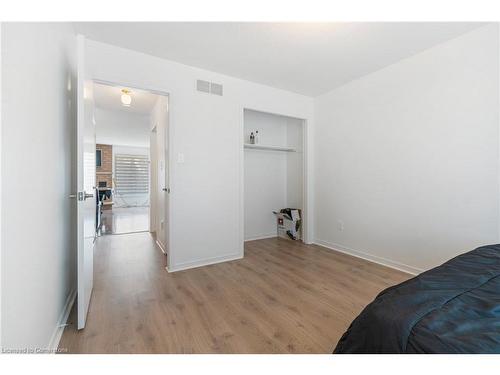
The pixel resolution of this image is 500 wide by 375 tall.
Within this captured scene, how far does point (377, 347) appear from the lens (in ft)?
2.37

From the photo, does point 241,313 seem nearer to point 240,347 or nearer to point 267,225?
point 240,347

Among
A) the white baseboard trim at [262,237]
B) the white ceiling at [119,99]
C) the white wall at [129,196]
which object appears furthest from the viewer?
the white wall at [129,196]

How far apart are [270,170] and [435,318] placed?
11.8 ft

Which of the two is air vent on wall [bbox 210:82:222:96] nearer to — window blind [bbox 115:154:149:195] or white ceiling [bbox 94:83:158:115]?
white ceiling [bbox 94:83:158:115]

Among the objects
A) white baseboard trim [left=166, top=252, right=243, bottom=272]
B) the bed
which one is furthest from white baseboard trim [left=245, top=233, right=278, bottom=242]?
the bed

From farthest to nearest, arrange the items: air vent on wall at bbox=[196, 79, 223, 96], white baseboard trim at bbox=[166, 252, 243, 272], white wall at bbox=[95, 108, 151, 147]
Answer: white wall at bbox=[95, 108, 151, 147] → air vent on wall at bbox=[196, 79, 223, 96] → white baseboard trim at bbox=[166, 252, 243, 272]

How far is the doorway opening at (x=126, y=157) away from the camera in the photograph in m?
3.46

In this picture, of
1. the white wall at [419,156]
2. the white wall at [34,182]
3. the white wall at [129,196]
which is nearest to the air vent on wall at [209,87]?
the white wall at [34,182]

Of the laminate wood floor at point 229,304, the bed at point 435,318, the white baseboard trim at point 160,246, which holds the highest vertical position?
the bed at point 435,318

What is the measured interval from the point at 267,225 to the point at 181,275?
2.03 meters

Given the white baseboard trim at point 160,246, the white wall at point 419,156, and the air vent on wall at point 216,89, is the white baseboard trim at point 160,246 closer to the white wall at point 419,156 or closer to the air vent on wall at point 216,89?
the air vent on wall at point 216,89

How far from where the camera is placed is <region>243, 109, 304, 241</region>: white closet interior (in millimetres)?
3982

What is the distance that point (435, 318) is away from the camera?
700 mm
